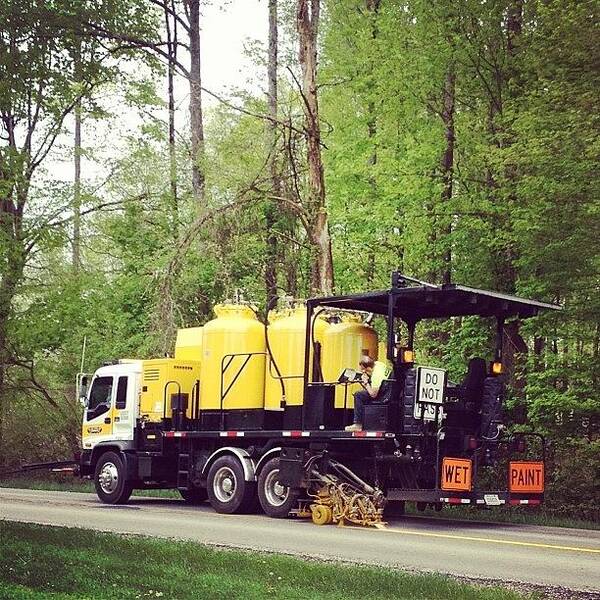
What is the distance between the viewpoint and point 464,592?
1012 centimetres

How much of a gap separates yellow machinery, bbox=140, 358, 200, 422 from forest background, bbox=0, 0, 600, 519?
370cm

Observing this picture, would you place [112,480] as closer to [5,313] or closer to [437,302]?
[437,302]

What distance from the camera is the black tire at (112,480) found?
74.0 feet

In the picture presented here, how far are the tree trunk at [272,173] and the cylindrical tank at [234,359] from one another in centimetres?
598

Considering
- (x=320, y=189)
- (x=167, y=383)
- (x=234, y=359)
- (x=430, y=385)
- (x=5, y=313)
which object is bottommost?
(x=430, y=385)

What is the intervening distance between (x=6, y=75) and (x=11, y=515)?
286 inches

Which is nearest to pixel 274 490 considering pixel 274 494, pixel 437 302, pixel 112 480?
pixel 274 494

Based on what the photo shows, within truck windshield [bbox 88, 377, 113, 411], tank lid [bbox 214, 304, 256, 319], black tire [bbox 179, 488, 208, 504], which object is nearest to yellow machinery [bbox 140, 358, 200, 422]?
truck windshield [bbox 88, 377, 113, 411]

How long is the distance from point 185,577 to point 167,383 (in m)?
11.5

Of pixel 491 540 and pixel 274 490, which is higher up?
pixel 274 490

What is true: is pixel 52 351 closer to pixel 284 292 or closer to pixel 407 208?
pixel 284 292

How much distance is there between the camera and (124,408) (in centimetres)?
2319

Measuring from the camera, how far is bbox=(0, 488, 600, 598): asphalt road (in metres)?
12.4

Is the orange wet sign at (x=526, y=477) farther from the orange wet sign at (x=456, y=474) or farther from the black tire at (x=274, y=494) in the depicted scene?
the black tire at (x=274, y=494)
